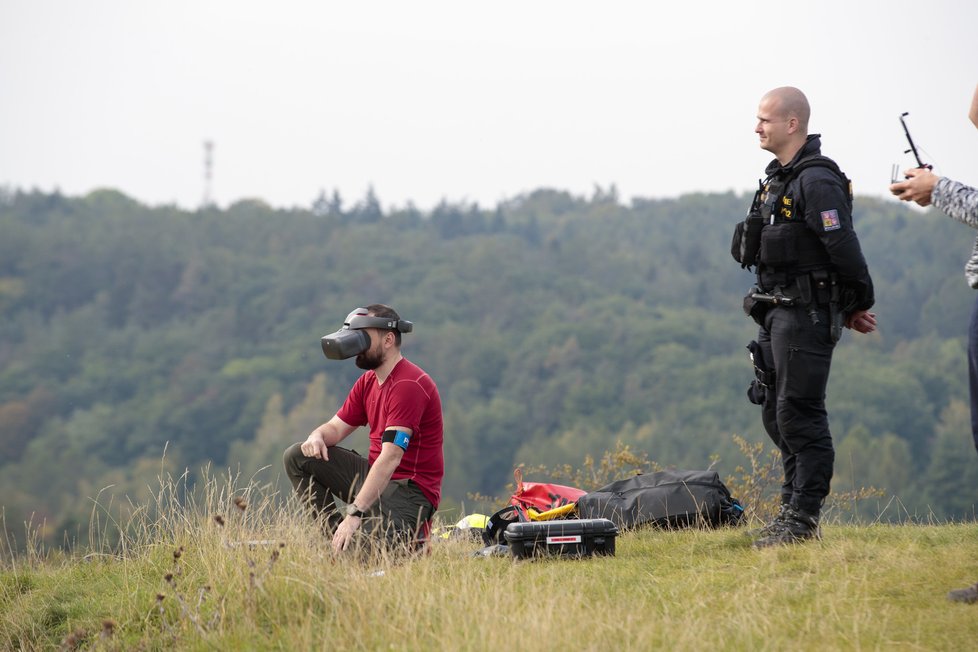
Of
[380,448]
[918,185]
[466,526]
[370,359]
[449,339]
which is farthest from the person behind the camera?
[449,339]

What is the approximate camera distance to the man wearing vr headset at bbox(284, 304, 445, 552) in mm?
6066

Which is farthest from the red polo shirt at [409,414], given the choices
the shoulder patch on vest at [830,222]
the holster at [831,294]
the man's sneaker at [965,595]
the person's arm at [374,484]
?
the man's sneaker at [965,595]

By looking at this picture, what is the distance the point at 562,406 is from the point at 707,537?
86495 mm

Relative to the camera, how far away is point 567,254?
134 m

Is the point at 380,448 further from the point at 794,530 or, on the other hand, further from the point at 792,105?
the point at 792,105

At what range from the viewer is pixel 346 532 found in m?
5.85

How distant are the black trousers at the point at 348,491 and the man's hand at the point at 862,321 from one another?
7.94 feet

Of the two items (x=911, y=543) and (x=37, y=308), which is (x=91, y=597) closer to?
(x=911, y=543)

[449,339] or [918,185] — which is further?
[449,339]

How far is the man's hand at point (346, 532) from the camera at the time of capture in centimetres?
579

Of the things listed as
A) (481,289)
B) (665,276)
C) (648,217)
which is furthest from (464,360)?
(648,217)

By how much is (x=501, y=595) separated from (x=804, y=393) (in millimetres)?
1871

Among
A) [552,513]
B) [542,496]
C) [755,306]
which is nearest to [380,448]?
[552,513]

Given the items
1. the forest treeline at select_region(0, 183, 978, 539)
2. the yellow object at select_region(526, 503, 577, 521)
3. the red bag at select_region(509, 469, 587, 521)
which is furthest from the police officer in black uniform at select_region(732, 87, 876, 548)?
the forest treeline at select_region(0, 183, 978, 539)
